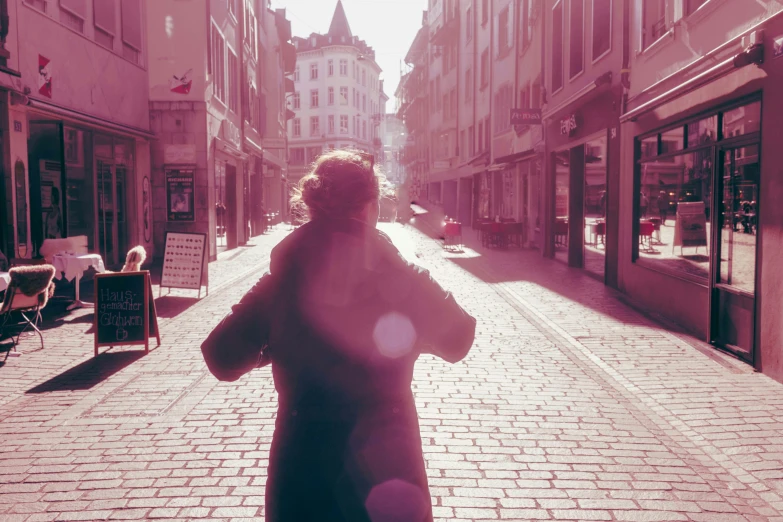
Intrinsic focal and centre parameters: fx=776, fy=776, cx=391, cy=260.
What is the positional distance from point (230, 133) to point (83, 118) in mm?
10145

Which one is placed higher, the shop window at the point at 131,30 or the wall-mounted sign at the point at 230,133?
the shop window at the point at 131,30

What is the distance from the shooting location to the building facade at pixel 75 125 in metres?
12.3

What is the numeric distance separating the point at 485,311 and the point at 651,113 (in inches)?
150

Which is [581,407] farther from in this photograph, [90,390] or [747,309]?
[90,390]

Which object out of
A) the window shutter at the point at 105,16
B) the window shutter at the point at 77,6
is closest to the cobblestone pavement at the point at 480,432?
the window shutter at the point at 77,6

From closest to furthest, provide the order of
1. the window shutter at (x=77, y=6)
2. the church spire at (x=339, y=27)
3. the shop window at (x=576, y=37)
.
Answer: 1. the window shutter at (x=77, y=6)
2. the shop window at (x=576, y=37)
3. the church spire at (x=339, y=27)

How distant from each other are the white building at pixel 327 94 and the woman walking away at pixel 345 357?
80589 millimetres

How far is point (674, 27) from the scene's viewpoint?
1038 centimetres

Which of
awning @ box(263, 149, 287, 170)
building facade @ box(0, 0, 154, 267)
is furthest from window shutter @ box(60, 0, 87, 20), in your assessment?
awning @ box(263, 149, 287, 170)

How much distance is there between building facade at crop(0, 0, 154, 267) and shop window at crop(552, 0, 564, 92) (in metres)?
10.3

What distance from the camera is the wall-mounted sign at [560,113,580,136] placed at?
55.2ft

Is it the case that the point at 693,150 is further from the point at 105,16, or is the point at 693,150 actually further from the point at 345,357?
the point at 105,16

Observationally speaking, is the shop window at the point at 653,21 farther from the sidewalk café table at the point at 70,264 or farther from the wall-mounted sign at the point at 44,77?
the wall-mounted sign at the point at 44,77

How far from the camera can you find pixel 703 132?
9414 millimetres
